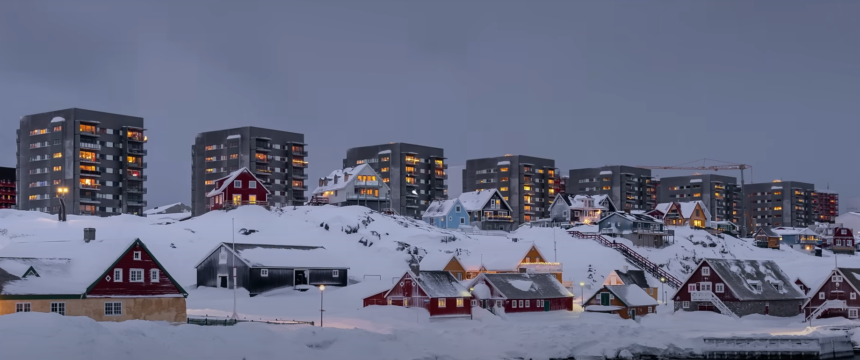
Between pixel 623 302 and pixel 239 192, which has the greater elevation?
pixel 239 192

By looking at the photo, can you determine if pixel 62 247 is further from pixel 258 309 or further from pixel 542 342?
pixel 542 342

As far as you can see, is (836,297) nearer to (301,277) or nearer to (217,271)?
(301,277)

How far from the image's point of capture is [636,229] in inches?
4793

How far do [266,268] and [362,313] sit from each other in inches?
571

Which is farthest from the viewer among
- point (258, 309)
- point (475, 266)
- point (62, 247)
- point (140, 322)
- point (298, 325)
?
A: point (475, 266)

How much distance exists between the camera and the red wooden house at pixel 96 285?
5203 centimetres

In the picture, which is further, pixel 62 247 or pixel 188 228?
pixel 188 228

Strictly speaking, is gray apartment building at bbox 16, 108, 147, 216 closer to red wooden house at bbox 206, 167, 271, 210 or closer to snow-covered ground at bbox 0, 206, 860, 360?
snow-covered ground at bbox 0, 206, 860, 360

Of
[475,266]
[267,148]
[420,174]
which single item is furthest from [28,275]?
[420,174]

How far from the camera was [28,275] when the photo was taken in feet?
174

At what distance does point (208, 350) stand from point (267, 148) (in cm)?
12856

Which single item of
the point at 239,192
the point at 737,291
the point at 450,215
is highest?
the point at 239,192

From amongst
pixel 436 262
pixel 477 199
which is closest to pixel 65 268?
pixel 436 262

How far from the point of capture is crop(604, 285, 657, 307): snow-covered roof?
7944 cm
